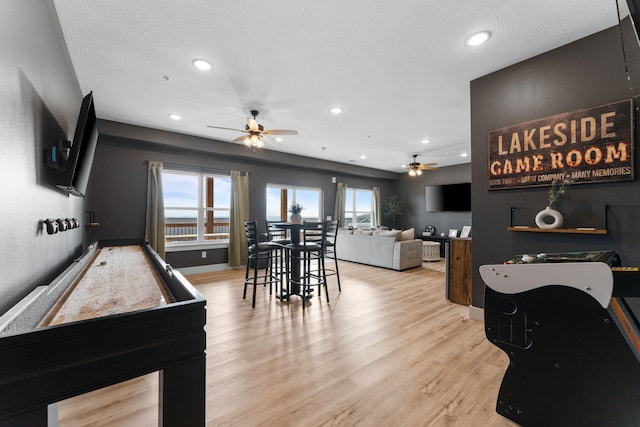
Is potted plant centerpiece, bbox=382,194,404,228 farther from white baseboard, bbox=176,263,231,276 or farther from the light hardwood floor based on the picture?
the light hardwood floor

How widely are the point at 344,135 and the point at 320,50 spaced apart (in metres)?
2.76

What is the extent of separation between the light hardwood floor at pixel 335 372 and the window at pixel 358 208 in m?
5.32

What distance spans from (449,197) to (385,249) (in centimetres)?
357

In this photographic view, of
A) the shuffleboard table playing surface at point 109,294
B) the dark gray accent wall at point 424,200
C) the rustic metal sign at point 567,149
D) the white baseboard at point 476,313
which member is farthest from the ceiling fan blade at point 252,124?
the dark gray accent wall at point 424,200

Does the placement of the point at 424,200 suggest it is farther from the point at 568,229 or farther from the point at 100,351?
the point at 100,351

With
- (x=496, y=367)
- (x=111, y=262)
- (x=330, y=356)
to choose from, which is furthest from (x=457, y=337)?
(x=111, y=262)

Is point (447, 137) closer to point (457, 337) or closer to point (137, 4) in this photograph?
point (457, 337)

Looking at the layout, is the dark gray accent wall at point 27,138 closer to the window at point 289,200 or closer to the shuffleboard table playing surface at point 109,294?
the shuffleboard table playing surface at point 109,294

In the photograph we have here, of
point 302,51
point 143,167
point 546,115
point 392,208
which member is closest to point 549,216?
point 546,115

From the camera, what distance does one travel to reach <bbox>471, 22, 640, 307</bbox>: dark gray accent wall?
7.10 feet

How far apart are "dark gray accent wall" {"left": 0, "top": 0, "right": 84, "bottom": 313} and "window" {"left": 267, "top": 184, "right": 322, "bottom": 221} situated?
4.73m

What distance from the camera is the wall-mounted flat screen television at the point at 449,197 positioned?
7.77 meters

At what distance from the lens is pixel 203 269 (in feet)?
18.2

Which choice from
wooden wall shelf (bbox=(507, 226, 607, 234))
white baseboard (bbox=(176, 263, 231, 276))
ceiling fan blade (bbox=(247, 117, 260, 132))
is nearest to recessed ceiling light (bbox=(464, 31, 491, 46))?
wooden wall shelf (bbox=(507, 226, 607, 234))
